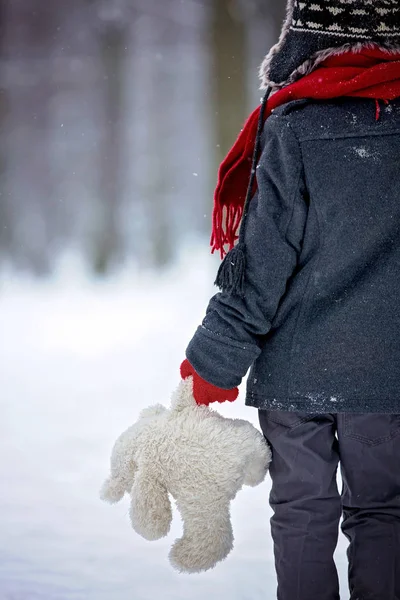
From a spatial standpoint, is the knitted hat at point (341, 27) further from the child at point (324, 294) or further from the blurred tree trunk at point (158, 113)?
the blurred tree trunk at point (158, 113)

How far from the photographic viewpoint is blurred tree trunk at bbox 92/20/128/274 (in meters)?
6.42

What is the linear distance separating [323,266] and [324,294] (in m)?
0.04

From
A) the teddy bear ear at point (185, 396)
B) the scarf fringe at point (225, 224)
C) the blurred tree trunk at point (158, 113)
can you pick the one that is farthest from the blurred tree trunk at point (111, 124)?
the teddy bear ear at point (185, 396)

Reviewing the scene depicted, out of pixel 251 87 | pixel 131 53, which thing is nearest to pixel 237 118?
pixel 251 87

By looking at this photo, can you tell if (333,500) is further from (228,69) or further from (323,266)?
(228,69)

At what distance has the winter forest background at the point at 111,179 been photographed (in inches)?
142

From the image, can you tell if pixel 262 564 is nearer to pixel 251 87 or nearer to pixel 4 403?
pixel 4 403

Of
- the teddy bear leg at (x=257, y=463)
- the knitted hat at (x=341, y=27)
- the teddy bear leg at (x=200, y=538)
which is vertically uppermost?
the knitted hat at (x=341, y=27)

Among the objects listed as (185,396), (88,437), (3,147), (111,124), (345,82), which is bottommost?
(88,437)

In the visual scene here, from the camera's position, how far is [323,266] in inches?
38.4

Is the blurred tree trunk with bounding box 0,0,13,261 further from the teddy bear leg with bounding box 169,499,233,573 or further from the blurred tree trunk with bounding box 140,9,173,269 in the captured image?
the teddy bear leg with bounding box 169,499,233,573

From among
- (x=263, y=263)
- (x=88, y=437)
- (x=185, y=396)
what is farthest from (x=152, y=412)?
(x=88, y=437)

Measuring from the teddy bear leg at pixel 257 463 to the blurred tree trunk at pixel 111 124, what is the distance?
537 cm

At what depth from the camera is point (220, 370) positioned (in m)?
0.97
